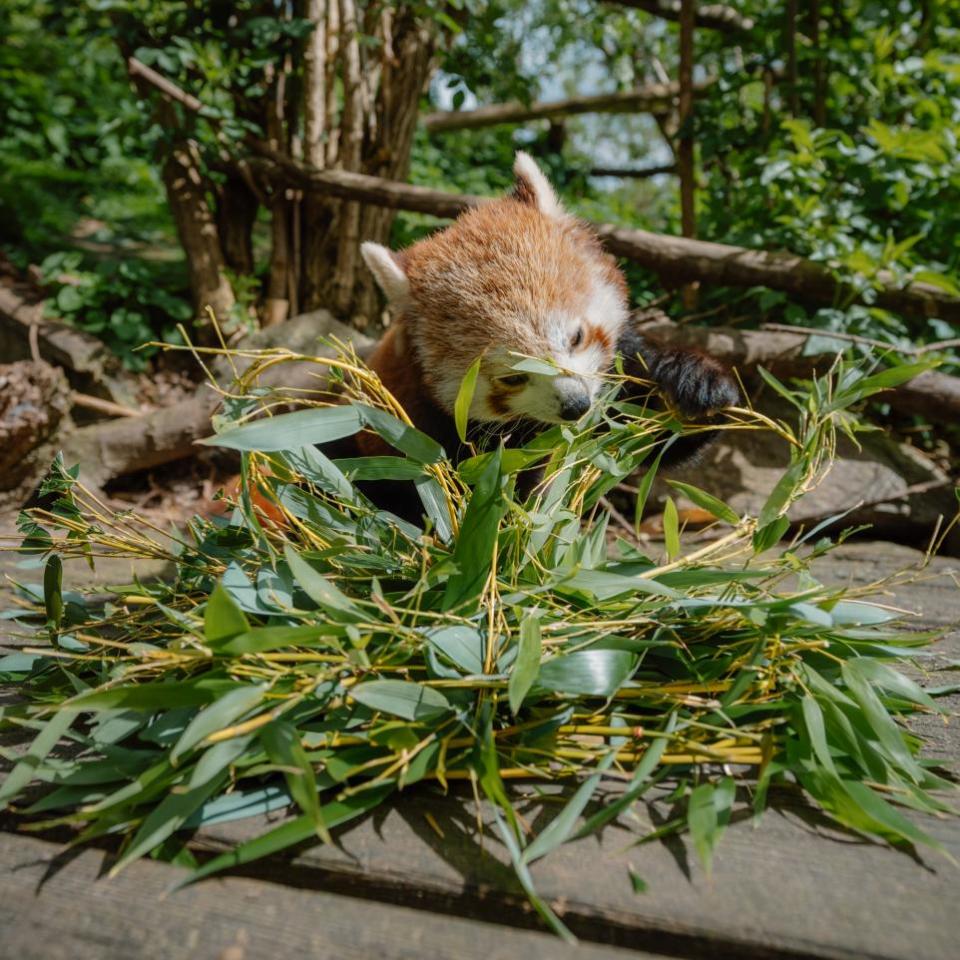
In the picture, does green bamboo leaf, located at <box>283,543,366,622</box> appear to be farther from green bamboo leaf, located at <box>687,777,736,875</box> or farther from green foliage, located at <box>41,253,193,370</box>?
green foliage, located at <box>41,253,193,370</box>

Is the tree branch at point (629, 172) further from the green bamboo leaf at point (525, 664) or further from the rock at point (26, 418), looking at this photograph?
the green bamboo leaf at point (525, 664)

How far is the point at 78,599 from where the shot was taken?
1.63 meters

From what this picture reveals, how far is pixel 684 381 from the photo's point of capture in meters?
1.87

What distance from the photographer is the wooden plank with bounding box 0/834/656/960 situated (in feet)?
2.60

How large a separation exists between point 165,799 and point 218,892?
0.55ft

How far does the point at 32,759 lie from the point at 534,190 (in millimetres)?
1900

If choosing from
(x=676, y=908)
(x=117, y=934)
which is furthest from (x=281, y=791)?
(x=676, y=908)

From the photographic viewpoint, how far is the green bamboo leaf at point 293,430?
1.21m

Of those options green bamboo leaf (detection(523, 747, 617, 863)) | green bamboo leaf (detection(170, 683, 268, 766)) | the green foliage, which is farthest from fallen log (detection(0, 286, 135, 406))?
green bamboo leaf (detection(523, 747, 617, 863))

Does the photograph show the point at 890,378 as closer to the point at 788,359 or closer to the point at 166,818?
the point at 166,818

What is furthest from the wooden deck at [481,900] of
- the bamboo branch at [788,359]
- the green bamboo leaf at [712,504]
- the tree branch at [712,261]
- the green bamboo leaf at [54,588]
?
the tree branch at [712,261]

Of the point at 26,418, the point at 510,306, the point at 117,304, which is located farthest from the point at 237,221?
the point at 510,306

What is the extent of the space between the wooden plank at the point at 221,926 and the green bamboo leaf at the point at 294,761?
0.10m

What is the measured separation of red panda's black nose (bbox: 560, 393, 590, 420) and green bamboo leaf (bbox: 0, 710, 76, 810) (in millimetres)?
1243
